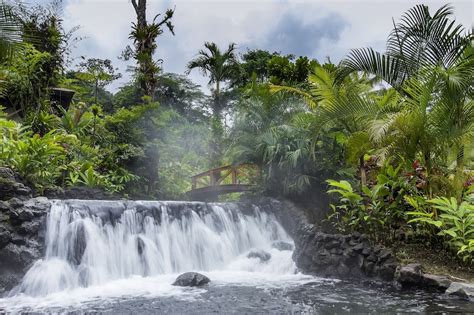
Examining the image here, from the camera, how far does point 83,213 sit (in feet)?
29.6

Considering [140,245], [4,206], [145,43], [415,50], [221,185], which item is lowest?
[140,245]

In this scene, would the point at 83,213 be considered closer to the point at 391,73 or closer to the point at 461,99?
the point at 391,73

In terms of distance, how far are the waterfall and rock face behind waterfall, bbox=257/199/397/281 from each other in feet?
1.91

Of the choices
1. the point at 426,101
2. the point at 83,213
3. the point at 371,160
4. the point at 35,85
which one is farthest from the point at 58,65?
the point at 426,101

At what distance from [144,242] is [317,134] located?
4.72m

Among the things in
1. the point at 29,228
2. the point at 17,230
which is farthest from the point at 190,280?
the point at 17,230

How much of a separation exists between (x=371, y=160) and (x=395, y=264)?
3943 millimetres

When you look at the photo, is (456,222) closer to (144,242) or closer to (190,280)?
(190,280)

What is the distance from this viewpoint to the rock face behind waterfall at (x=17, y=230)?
23.9 feet

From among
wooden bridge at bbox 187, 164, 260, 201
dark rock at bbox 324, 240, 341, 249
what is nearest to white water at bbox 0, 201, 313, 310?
dark rock at bbox 324, 240, 341, 249

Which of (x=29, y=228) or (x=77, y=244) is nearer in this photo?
(x=29, y=228)

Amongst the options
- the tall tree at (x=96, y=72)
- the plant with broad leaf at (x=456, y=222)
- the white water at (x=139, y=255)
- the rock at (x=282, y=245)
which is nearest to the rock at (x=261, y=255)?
the white water at (x=139, y=255)

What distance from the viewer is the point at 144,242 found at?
936 centimetres

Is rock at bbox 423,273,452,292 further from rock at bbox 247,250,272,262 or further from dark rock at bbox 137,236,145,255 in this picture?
dark rock at bbox 137,236,145,255
